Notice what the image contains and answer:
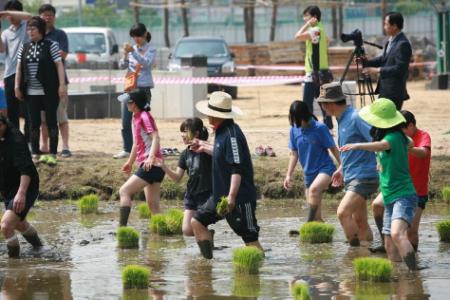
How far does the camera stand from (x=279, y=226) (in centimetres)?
1339

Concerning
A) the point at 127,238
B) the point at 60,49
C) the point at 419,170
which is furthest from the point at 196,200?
the point at 60,49

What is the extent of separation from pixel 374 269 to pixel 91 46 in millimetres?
26065

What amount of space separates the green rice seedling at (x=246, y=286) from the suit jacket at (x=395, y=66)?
375cm

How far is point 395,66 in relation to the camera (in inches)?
522

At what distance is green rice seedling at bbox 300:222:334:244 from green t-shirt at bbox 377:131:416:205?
1795mm

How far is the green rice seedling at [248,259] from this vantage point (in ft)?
33.8

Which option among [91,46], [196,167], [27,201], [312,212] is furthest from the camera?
[91,46]

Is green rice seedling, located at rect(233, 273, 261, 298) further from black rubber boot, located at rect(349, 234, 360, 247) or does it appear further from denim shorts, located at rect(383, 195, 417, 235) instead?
black rubber boot, located at rect(349, 234, 360, 247)

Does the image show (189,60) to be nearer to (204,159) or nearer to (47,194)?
(47,194)

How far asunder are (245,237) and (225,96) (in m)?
1.16

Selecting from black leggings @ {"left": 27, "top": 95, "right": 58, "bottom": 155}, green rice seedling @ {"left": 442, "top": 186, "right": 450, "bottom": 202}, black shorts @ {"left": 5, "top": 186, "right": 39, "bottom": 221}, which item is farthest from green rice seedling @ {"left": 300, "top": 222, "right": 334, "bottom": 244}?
black leggings @ {"left": 27, "top": 95, "right": 58, "bottom": 155}

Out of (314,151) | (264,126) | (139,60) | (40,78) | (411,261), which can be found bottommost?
(264,126)

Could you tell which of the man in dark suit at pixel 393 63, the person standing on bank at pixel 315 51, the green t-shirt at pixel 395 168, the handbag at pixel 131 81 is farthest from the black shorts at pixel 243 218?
the person standing on bank at pixel 315 51

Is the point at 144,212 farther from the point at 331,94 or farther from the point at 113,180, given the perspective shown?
the point at 331,94
